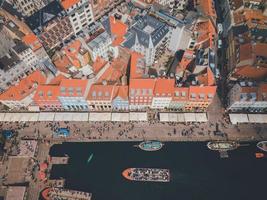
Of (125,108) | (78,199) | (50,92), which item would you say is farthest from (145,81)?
(78,199)

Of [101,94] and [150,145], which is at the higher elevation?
[101,94]

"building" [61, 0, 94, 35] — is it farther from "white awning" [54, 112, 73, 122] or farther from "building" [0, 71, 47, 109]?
"white awning" [54, 112, 73, 122]

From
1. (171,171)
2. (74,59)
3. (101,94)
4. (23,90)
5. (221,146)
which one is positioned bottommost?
(171,171)

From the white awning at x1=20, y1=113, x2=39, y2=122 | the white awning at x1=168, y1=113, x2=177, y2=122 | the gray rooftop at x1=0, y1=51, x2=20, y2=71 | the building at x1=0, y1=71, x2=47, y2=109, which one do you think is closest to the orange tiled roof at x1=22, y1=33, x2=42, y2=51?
the gray rooftop at x1=0, y1=51, x2=20, y2=71

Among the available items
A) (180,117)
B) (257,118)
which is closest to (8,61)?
(180,117)

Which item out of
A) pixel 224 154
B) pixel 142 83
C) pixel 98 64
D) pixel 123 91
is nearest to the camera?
pixel 142 83

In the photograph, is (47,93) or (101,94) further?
(101,94)

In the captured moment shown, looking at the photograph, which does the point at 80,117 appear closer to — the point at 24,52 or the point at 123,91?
the point at 123,91

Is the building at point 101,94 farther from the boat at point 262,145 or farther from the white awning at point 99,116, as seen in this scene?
the boat at point 262,145
